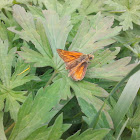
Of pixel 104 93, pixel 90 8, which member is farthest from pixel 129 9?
pixel 104 93

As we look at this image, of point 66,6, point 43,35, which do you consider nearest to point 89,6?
point 66,6

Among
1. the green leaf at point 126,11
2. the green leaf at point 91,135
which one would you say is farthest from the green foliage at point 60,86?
the green leaf at point 126,11

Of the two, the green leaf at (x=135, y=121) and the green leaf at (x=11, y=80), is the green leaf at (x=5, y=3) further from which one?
the green leaf at (x=135, y=121)

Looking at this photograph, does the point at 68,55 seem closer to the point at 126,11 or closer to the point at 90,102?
the point at 90,102

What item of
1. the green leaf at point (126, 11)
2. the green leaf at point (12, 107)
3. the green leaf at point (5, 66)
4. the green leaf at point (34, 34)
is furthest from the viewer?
the green leaf at point (126, 11)

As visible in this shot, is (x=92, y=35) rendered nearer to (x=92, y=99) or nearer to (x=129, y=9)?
(x=92, y=99)

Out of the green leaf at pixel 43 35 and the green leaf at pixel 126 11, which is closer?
the green leaf at pixel 43 35
